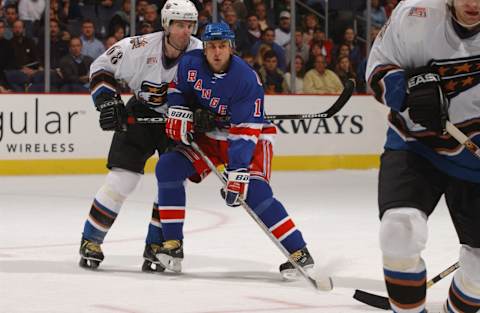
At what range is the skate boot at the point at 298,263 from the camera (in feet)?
14.0

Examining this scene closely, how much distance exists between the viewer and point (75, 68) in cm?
916

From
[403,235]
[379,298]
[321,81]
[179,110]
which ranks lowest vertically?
[321,81]

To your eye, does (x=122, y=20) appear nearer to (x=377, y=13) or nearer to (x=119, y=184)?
(x=377, y=13)

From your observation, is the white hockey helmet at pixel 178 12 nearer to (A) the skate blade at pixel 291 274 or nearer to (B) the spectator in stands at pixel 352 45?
(A) the skate blade at pixel 291 274

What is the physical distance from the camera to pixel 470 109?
2.85 m

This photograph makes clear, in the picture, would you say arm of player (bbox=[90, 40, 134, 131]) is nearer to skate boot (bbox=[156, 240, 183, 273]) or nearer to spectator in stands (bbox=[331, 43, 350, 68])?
skate boot (bbox=[156, 240, 183, 273])

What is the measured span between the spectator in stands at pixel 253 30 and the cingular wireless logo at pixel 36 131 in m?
1.79

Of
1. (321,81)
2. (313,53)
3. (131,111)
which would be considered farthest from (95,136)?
(131,111)

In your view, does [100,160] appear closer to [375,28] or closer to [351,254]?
[375,28]

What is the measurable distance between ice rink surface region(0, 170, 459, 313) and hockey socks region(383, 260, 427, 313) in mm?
853

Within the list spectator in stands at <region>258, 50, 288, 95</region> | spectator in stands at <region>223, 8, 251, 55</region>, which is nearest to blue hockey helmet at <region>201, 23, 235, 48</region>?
spectator in stands at <region>223, 8, 251, 55</region>

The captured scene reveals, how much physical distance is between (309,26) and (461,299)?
24.1ft

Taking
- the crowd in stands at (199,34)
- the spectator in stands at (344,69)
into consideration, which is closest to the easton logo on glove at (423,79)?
the crowd in stands at (199,34)

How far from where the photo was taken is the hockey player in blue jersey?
14.0 ft
